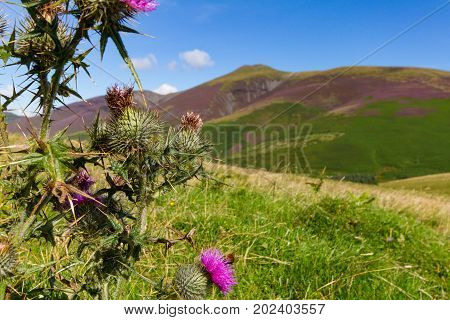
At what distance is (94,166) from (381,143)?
10902cm

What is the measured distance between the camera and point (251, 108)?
179000mm

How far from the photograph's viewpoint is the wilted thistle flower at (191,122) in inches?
138

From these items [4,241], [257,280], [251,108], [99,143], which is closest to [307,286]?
[257,280]

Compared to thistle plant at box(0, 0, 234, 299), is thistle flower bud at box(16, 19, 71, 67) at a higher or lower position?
higher

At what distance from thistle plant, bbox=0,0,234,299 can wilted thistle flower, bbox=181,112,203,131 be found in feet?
0.65

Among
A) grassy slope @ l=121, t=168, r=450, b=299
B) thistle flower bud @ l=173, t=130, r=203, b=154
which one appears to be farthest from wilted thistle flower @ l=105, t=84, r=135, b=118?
grassy slope @ l=121, t=168, r=450, b=299

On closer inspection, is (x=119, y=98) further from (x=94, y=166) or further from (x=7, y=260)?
(x=7, y=260)

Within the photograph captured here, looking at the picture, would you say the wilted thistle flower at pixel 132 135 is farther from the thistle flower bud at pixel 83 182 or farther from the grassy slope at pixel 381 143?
the grassy slope at pixel 381 143

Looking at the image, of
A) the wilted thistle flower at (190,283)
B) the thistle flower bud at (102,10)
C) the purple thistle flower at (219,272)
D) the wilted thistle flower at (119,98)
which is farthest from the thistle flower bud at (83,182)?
the thistle flower bud at (102,10)

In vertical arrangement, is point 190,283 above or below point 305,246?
above

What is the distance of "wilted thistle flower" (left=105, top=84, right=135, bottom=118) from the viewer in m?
3.04

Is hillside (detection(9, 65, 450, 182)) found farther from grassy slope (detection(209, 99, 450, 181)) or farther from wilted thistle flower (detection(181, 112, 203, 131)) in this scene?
wilted thistle flower (detection(181, 112, 203, 131))

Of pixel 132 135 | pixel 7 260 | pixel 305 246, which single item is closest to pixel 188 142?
pixel 132 135

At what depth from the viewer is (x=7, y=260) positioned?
2.36 m
